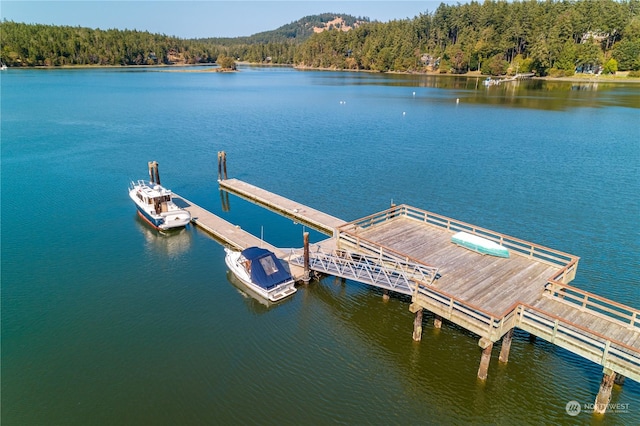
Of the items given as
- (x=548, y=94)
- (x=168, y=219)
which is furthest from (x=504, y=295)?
(x=548, y=94)

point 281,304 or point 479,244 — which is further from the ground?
point 479,244

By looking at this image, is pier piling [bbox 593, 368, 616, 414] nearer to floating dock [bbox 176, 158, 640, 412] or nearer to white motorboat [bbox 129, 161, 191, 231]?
floating dock [bbox 176, 158, 640, 412]

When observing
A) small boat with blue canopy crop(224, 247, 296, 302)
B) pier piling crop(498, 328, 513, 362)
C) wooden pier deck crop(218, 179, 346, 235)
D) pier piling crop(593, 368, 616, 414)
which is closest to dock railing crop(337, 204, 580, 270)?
wooden pier deck crop(218, 179, 346, 235)

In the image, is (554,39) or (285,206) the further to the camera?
(554,39)

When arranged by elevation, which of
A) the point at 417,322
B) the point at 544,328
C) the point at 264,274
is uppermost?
the point at 544,328

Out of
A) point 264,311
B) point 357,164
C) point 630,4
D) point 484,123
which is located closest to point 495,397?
point 264,311

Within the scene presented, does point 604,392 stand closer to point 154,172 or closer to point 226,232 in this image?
point 226,232
